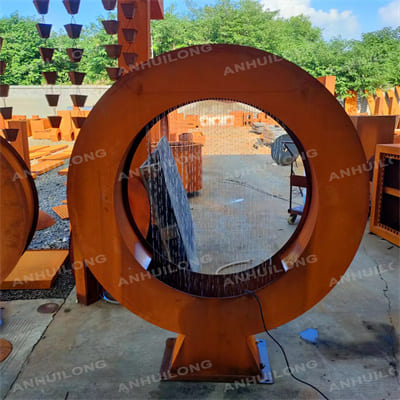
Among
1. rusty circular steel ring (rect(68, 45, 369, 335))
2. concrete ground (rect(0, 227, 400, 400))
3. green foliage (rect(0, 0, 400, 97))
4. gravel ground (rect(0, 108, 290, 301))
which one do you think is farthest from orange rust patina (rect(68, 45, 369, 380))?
green foliage (rect(0, 0, 400, 97))

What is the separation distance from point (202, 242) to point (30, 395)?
375 centimetres

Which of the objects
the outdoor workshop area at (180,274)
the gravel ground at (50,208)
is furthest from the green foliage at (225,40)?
the outdoor workshop area at (180,274)

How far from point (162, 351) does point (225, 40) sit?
1192 inches

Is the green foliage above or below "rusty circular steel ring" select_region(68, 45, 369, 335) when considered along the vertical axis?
above

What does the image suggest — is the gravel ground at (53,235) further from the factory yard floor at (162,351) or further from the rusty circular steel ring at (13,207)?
the rusty circular steel ring at (13,207)

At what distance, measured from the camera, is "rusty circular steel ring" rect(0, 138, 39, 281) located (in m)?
3.21

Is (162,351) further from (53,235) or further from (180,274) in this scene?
(53,235)

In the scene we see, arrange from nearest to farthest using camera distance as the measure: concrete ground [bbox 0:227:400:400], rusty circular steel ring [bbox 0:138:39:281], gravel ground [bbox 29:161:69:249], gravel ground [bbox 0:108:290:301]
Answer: concrete ground [bbox 0:227:400:400], rusty circular steel ring [bbox 0:138:39:281], gravel ground [bbox 0:108:290:301], gravel ground [bbox 29:161:69:249]

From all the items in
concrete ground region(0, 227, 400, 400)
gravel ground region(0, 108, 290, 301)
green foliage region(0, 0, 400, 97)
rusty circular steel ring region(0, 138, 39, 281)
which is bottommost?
concrete ground region(0, 227, 400, 400)

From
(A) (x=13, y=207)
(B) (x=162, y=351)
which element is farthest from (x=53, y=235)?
(B) (x=162, y=351)

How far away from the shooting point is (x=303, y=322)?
398 cm

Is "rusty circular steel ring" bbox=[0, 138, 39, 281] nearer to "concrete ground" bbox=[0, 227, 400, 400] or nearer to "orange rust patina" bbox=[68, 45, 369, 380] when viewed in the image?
"orange rust patina" bbox=[68, 45, 369, 380]

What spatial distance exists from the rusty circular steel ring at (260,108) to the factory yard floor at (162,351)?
0.57 metres

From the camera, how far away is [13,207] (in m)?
3.24
